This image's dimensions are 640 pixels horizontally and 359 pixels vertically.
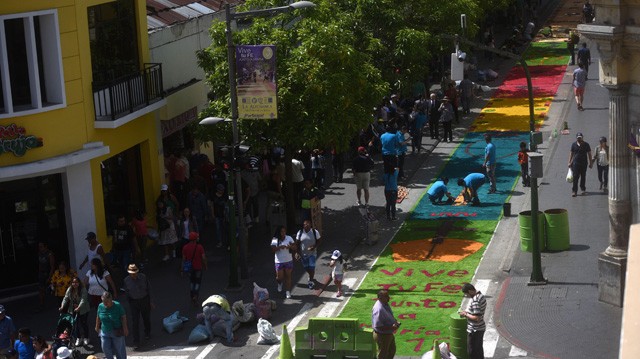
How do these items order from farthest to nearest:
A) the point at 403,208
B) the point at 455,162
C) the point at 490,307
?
the point at 455,162, the point at 403,208, the point at 490,307

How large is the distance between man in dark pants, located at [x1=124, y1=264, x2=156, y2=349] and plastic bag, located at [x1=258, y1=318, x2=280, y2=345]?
241 cm

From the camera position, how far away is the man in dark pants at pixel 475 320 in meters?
17.4

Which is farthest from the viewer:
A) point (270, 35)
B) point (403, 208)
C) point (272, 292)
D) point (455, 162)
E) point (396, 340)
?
point (455, 162)

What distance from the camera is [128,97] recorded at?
25.4m

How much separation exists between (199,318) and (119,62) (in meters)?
9.04

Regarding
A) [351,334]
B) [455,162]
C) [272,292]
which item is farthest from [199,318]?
[455,162]

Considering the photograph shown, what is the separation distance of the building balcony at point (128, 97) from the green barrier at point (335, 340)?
9.04 metres

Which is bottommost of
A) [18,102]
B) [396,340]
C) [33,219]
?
[396,340]

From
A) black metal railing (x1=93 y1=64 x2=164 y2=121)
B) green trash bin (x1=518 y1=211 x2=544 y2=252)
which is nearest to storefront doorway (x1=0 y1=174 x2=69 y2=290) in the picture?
black metal railing (x1=93 y1=64 x2=164 y2=121)

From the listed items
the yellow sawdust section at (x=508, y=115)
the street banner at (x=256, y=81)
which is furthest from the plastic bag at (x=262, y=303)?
the yellow sawdust section at (x=508, y=115)

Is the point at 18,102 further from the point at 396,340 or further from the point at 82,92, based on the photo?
the point at 396,340

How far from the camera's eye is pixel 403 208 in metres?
28.5

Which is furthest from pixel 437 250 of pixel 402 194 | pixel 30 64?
pixel 30 64

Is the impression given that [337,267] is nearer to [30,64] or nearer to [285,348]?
[285,348]
